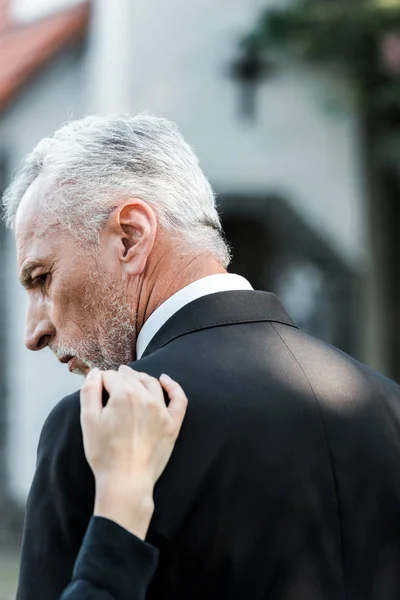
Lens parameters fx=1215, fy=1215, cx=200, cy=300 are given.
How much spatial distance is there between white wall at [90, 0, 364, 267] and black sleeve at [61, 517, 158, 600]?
9039mm

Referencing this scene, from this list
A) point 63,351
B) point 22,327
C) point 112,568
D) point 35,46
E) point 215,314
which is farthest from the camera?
point 22,327

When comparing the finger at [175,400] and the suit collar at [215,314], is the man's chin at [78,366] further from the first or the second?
the finger at [175,400]

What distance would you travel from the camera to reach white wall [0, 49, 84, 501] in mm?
10039

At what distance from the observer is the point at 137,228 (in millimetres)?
1948

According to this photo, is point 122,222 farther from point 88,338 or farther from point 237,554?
point 237,554

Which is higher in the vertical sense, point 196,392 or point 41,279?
point 41,279

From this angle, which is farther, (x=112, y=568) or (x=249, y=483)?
(x=249, y=483)

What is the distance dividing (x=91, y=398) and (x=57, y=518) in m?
0.17

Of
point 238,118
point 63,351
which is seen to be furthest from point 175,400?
point 238,118

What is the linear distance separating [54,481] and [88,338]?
1.39 ft

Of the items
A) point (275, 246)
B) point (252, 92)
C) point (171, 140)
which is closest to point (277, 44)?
point (252, 92)

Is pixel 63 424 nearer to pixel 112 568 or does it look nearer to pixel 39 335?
pixel 112 568

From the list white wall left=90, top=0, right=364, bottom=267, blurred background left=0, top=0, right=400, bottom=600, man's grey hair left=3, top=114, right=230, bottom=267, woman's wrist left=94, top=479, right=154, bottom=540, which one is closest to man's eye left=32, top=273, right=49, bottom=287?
man's grey hair left=3, top=114, right=230, bottom=267

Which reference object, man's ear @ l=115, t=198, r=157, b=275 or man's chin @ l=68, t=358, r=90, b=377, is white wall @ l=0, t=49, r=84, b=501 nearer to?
man's chin @ l=68, t=358, r=90, b=377
